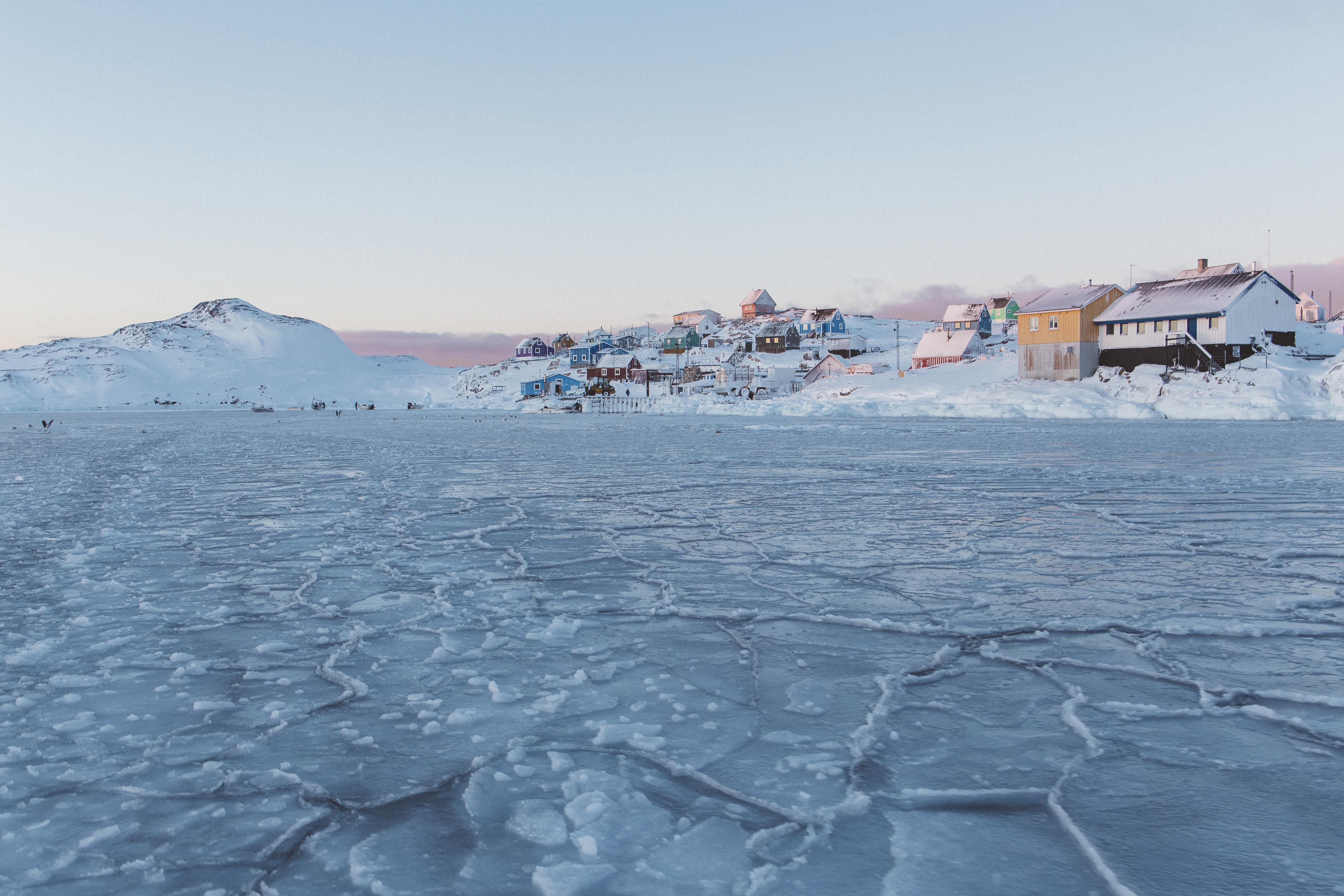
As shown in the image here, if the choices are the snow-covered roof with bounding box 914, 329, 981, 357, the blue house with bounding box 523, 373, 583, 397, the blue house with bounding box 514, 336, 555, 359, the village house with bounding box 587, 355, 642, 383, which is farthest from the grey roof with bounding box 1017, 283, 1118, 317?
the blue house with bounding box 514, 336, 555, 359

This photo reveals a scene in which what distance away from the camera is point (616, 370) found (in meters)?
106

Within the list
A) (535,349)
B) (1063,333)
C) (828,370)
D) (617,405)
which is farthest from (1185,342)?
(535,349)

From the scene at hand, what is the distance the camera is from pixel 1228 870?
2.27 metres

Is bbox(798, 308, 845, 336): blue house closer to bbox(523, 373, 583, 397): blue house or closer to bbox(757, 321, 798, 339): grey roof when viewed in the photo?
bbox(757, 321, 798, 339): grey roof

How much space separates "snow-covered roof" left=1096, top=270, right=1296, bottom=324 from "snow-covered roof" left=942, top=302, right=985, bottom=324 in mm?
57445

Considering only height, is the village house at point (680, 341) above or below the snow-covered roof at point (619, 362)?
above

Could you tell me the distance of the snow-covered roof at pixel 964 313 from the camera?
4099 inches

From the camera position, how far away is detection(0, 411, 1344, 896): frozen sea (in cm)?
241

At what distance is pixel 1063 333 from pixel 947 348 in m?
26.6

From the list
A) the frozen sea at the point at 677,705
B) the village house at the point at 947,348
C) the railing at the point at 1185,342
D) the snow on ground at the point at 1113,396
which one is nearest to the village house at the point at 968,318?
the village house at the point at 947,348

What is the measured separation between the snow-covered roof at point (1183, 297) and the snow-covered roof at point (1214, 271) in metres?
0.22

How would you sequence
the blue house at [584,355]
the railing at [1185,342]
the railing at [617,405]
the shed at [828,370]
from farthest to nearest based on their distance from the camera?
1. the blue house at [584,355]
2. the shed at [828,370]
3. the railing at [617,405]
4. the railing at [1185,342]

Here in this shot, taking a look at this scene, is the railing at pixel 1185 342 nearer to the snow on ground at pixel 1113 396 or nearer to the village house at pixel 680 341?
the snow on ground at pixel 1113 396

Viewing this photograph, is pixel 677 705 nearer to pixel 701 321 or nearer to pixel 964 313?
pixel 964 313
